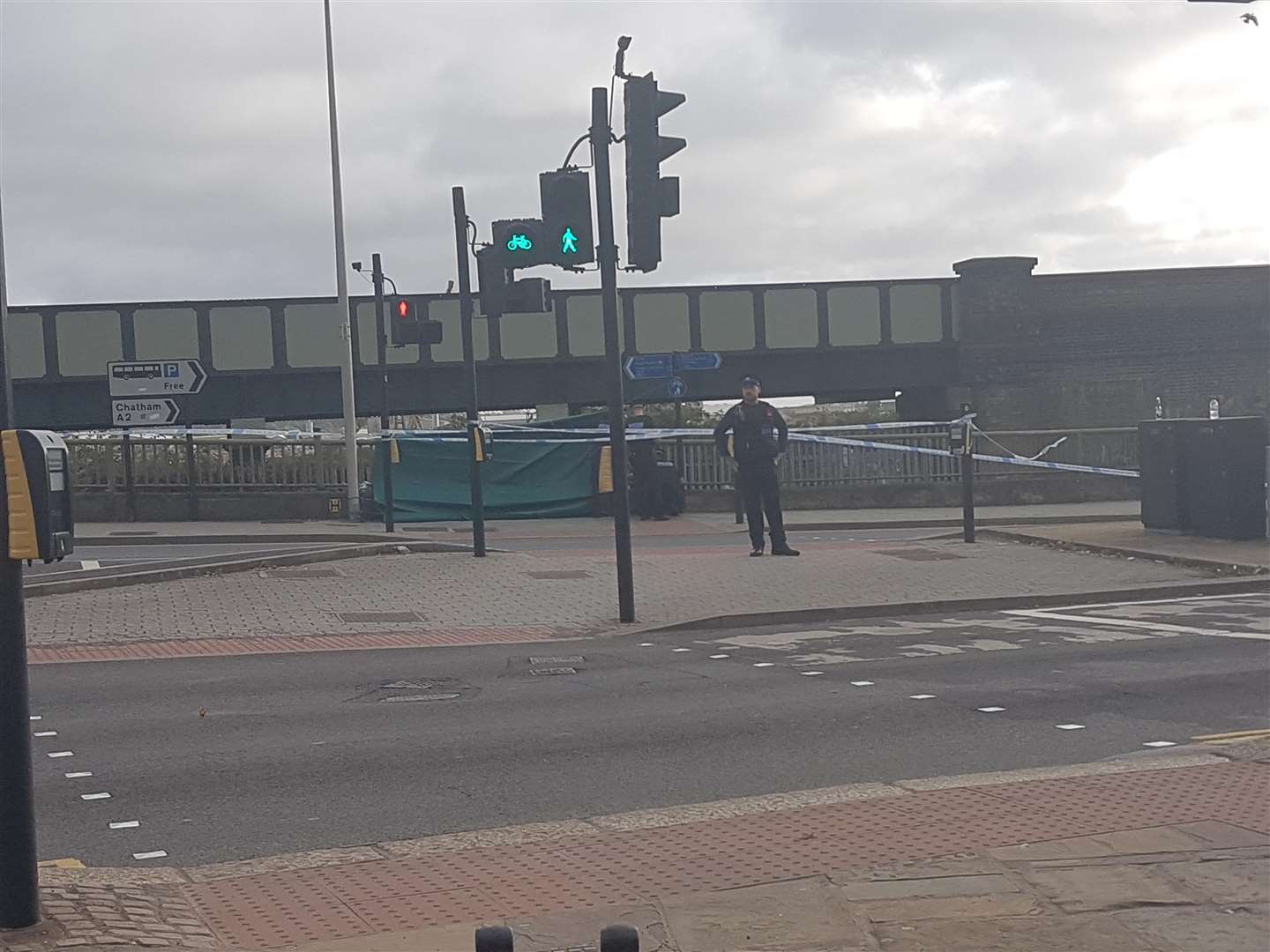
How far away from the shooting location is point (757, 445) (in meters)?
17.3

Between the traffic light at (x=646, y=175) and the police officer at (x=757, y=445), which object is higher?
the traffic light at (x=646, y=175)

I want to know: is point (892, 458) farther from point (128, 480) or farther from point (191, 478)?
point (128, 480)

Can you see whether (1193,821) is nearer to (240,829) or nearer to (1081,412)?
(240,829)

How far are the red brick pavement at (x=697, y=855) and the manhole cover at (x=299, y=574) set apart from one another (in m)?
10.6

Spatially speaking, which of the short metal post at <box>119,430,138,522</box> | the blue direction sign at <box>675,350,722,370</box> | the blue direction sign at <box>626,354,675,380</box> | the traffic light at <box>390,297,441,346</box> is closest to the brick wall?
the blue direction sign at <box>675,350,722,370</box>

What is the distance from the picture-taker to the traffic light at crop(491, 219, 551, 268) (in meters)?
13.3

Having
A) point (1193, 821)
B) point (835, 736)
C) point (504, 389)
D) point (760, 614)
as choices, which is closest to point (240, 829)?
point (835, 736)

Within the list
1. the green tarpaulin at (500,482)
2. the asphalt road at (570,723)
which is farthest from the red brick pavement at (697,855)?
the green tarpaulin at (500,482)

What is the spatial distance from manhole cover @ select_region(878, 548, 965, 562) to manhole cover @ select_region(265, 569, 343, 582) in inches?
268

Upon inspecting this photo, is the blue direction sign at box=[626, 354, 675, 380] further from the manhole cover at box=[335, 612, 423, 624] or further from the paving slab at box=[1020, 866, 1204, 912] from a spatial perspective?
the paving slab at box=[1020, 866, 1204, 912]

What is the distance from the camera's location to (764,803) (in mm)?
6973

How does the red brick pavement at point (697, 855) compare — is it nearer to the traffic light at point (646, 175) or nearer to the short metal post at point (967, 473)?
the traffic light at point (646, 175)

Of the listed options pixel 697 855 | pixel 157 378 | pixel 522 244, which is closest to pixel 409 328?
pixel 157 378

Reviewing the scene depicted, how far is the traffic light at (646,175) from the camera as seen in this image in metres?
12.6
